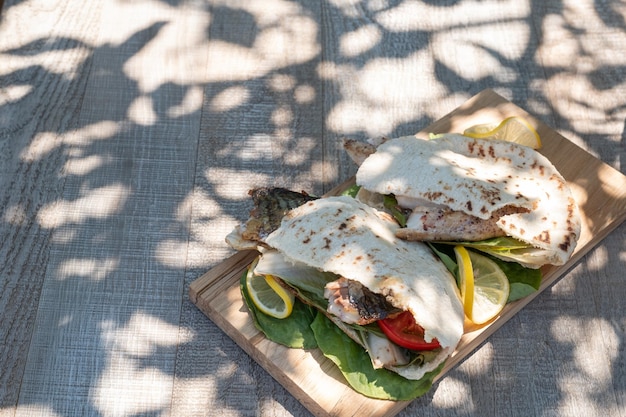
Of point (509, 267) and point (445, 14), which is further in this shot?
point (445, 14)

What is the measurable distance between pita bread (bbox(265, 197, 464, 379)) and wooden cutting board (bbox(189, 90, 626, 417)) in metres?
0.27

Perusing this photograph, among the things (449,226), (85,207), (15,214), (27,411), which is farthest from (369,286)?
(15,214)

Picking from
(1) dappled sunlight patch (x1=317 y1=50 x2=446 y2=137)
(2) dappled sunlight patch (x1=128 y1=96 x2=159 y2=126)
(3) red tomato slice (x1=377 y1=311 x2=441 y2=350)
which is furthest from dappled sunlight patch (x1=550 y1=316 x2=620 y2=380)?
(2) dappled sunlight patch (x1=128 y1=96 x2=159 y2=126)

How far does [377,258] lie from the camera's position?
13.0ft

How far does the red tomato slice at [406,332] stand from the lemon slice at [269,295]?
44 centimetres

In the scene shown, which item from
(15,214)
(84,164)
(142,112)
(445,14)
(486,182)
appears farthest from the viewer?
(445,14)

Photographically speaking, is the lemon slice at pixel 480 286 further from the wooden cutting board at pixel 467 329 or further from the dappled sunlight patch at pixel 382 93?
the dappled sunlight patch at pixel 382 93

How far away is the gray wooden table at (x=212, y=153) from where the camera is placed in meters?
4.31

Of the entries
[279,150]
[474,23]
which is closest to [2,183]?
[279,150]

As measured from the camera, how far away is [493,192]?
4.22m

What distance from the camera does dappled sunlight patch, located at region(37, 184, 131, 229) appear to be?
4.81 metres

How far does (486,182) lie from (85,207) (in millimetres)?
2067

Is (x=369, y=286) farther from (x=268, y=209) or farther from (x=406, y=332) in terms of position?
(x=268, y=209)

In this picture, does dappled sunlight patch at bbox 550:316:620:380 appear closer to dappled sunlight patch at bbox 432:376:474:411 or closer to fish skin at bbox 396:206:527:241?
dappled sunlight patch at bbox 432:376:474:411
